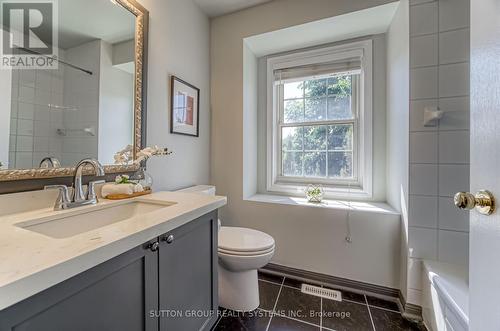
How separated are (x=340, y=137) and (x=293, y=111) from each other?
530 mm

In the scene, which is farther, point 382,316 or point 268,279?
point 268,279

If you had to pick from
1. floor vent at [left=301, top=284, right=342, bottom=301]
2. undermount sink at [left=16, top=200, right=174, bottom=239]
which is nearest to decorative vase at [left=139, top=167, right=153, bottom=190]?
undermount sink at [left=16, top=200, right=174, bottom=239]

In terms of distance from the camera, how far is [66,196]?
2.93 ft

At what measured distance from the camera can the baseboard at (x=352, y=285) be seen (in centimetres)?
133

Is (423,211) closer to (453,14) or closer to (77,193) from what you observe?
(453,14)

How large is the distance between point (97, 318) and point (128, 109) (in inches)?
42.3

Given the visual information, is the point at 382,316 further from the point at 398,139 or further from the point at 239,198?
the point at 239,198

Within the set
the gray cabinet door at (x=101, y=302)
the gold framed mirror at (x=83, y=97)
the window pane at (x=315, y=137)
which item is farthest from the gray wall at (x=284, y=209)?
the gray cabinet door at (x=101, y=302)

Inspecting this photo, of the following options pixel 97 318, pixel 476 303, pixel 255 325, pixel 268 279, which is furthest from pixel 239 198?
pixel 476 303

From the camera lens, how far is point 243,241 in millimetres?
1363

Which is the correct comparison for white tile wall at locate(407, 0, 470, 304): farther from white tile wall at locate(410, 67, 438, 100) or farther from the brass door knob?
the brass door knob

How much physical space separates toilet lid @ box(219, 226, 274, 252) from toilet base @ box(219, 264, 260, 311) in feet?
0.61

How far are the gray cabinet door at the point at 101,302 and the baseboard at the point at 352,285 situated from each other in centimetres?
127

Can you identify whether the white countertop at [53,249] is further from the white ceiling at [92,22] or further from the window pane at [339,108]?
the window pane at [339,108]
